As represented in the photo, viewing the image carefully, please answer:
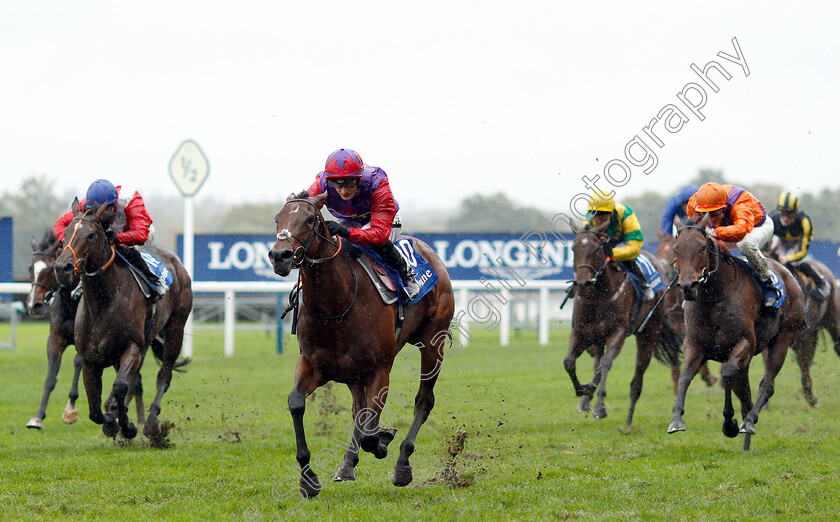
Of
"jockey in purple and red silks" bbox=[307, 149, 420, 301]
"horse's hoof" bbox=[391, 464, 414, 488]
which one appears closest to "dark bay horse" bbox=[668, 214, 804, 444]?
"horse's hoof" bbox=[391, 464, 414, 488]

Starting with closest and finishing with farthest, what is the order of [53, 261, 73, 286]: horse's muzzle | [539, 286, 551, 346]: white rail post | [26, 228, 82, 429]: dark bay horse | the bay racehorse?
1. [53, 261, 73, 286]: horse's muzzle
2. [26, 228, 82, 429]: dark bay horse
3. the bay racehorse
4. [539, 286, 551, 346]: white rail post

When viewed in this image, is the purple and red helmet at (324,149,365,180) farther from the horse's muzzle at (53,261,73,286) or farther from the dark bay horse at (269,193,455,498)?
the horse's muzzle at (53,261,73,286)

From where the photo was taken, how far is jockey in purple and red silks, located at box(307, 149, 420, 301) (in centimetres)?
529

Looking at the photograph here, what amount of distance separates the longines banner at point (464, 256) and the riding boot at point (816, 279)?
22.9 ft

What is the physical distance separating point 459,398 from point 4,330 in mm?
18182

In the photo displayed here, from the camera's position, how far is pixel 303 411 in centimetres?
507

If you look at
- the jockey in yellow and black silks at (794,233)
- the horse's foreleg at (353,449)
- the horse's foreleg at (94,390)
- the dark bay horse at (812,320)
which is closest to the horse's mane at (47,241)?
the horse's foreleg at (94,390)

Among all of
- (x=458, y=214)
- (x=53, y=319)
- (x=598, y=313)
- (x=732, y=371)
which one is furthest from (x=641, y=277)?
(x=458, y=214)

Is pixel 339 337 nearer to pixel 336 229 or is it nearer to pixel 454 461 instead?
pixel 336 229

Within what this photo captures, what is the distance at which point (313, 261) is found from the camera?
4.91 m

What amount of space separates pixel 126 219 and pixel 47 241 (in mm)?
2173

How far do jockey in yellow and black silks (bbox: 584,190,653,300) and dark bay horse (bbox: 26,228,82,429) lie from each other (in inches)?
185

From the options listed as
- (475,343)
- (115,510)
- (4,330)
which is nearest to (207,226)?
(4,330)

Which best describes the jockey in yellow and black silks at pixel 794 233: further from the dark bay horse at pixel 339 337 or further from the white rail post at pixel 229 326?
the white rail post at pixel 229 326
